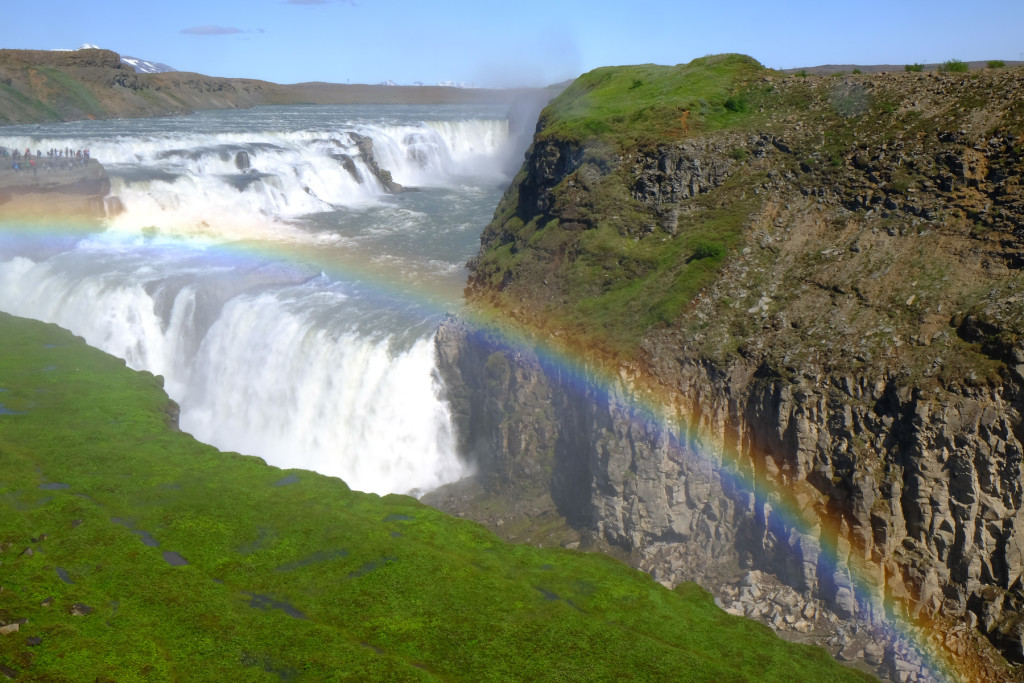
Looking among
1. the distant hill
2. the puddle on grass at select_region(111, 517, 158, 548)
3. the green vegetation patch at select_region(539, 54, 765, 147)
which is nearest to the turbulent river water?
the green vegetation patch at select_region(539, 54, 765, 147)

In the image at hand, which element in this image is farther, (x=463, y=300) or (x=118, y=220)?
(x=118, y=220)

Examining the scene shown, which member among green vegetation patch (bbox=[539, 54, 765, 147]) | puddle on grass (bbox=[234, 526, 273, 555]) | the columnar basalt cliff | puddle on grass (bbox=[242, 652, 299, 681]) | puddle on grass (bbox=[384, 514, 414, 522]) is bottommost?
puddle on grass (bbox=[384, 514, 414, 522])

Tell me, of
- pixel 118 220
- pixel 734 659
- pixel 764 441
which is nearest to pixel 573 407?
pixel 764 441

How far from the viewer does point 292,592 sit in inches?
627

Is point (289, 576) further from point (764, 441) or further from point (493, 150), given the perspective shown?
point (493, 150)

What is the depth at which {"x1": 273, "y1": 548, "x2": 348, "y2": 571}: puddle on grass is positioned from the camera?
16.8m

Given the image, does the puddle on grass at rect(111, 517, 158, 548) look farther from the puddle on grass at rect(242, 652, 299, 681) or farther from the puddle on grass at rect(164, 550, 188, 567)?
the puddle on grass at rect(242, 652, 299, 681)

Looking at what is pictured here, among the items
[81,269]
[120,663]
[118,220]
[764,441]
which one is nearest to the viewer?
[120,663]

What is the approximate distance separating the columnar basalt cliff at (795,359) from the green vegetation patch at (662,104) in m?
0.22

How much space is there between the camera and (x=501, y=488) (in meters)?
24.5

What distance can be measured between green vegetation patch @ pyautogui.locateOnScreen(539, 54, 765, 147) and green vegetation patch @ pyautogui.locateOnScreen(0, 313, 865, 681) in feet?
54.6

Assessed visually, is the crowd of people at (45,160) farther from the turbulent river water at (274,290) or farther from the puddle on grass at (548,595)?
the puddle on grass at (548,595)

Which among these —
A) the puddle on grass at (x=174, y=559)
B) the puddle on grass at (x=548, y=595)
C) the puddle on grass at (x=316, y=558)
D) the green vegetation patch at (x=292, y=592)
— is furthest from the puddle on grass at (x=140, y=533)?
the puddle on grass at (x=548, y=595)

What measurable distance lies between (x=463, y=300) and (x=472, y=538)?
14551mm
